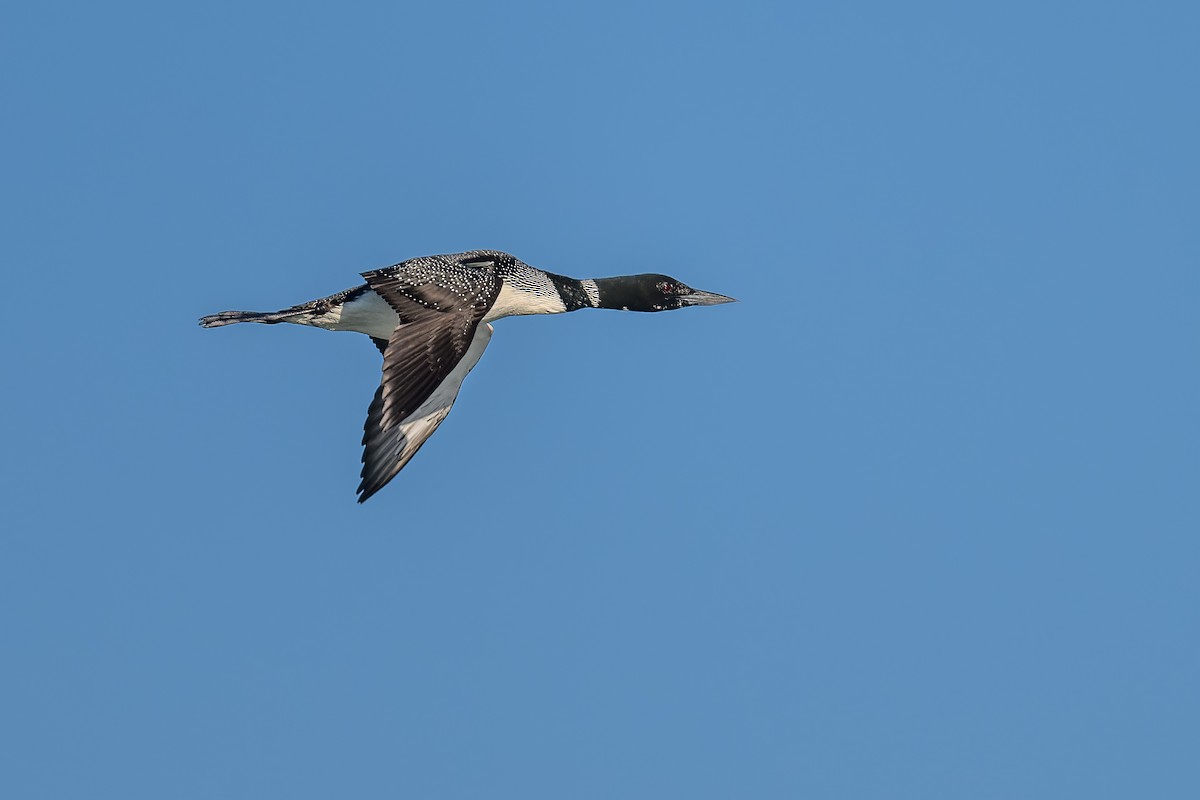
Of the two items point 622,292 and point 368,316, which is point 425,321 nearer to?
point 368,316

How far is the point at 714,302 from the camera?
23141mm

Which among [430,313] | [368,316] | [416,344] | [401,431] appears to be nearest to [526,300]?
[368,316]

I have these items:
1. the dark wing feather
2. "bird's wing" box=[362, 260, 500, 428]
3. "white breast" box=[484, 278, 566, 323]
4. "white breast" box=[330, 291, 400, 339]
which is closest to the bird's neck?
"white breast" box=[484, 278, 566, 323]

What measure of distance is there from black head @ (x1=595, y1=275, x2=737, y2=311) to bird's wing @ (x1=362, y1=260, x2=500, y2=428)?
2.57 meters

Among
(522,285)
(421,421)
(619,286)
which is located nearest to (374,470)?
(421,421)

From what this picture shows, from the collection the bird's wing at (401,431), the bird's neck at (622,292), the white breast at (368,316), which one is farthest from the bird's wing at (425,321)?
the bird's neck at (622,292)

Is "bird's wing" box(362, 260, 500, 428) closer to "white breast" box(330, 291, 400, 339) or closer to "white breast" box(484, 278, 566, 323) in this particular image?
"white breast" box(484, 278, 566, 323)

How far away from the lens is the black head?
2272cm

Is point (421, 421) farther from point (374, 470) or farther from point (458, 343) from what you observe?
point (458, 343)

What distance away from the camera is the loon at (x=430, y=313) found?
18.2m

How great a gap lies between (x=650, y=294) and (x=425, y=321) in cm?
493

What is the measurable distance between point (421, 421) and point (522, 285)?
1.99 meters

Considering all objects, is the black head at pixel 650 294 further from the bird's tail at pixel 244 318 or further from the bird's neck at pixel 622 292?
the bird's tail at pixel 244 318

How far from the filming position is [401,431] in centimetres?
2055
